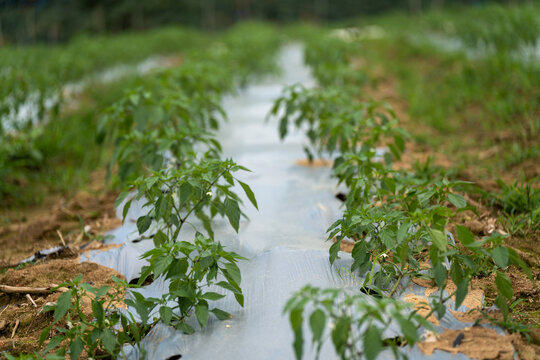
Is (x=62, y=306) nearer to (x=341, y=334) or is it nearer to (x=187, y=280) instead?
(x=187, y=280)

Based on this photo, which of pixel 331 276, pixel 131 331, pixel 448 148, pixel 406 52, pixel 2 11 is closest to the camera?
pixel 131 331

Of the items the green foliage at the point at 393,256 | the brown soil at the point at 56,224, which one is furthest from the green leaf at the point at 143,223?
the brown soil at the point at 56,224

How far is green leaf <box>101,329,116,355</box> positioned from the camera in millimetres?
1420

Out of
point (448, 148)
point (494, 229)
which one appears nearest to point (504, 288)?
point (494, 229)

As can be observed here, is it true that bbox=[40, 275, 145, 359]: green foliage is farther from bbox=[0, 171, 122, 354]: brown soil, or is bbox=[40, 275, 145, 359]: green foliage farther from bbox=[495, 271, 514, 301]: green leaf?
bbox=[495, 271, 514, 301]: green leaf

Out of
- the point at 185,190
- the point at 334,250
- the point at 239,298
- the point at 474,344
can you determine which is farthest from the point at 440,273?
the point at 185,190

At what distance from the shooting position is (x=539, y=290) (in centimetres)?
180

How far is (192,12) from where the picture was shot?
74.4 feet

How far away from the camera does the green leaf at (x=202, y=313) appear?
1.47m

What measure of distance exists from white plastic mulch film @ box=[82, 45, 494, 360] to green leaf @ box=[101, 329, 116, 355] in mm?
123

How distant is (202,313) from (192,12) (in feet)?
75.1

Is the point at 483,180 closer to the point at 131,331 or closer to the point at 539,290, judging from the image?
the point at 539,290

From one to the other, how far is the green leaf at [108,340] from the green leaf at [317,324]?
0.62m

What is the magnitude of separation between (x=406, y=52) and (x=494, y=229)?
6.80 meters
